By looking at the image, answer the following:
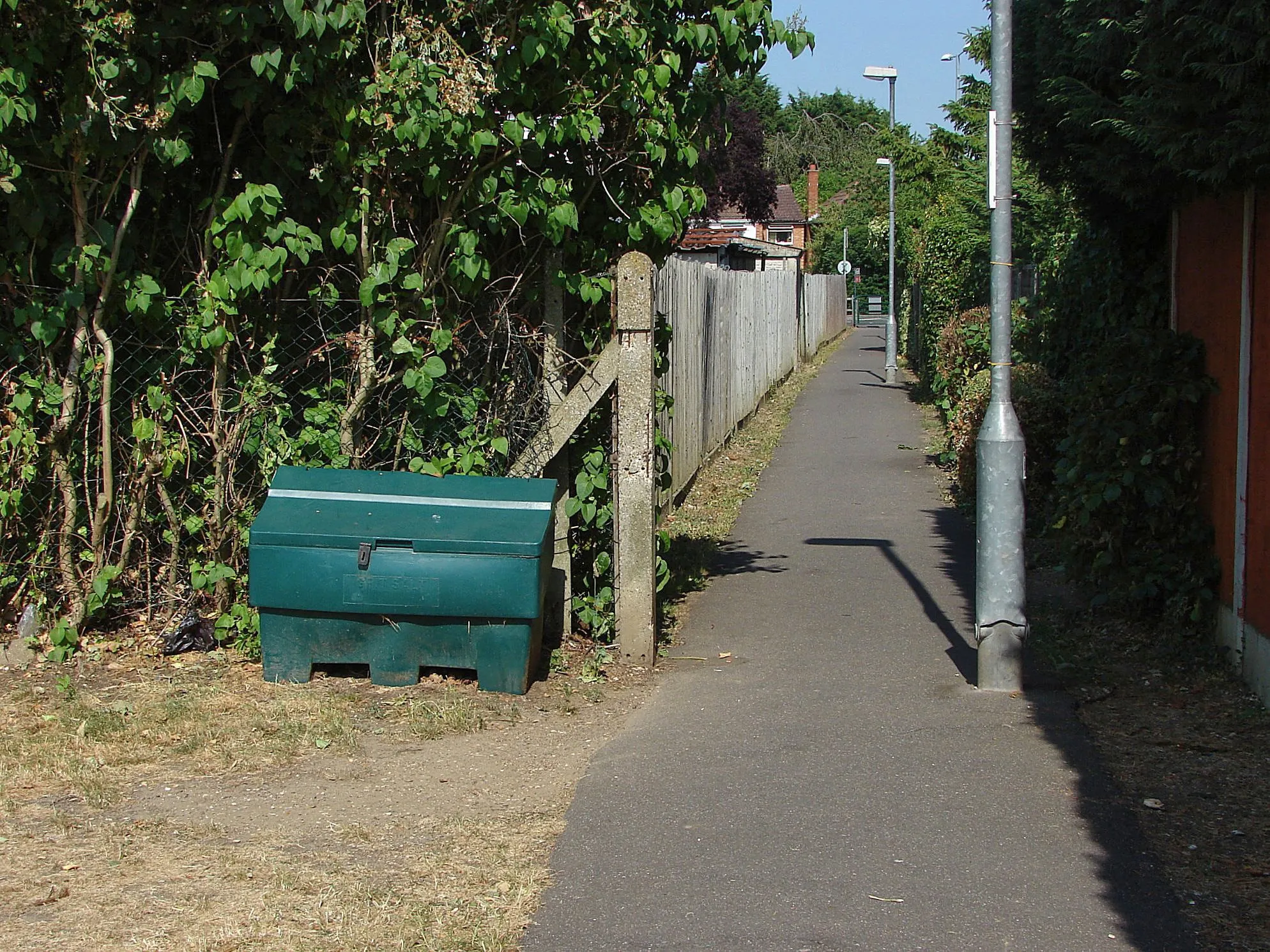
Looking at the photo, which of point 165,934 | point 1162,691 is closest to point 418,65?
point 165,934

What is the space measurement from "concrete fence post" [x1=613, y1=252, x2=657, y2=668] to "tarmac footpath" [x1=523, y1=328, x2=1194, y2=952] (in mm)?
439

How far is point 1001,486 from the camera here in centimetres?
639

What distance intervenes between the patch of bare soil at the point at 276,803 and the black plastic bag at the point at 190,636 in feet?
0.43

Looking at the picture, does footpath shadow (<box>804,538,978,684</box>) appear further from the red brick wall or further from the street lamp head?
the street lamp head

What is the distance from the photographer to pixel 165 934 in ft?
12.7

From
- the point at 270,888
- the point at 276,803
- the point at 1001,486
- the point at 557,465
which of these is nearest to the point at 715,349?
the point at 557,465

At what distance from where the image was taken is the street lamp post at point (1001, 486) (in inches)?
249

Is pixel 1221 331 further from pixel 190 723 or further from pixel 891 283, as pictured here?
pixel 891 283

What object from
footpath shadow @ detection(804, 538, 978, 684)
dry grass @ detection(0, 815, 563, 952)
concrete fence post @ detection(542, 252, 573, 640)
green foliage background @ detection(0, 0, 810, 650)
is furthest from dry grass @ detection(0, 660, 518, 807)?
footpath shadow @ detection(804, 538, 978, 684)

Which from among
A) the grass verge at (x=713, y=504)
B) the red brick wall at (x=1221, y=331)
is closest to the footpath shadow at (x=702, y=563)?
the grass verge at (x=713, y=504)

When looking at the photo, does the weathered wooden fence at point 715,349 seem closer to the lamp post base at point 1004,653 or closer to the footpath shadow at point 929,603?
the footpath shadow at point 929,603

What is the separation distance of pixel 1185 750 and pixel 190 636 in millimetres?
4828

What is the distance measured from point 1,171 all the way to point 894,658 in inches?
196

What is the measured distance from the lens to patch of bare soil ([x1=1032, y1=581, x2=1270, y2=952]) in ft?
13.6
